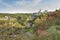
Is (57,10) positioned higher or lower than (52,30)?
higher

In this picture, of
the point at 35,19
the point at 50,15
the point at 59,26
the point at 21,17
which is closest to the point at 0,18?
the point at 21,17

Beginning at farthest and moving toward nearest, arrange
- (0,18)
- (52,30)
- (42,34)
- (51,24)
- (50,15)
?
(0,18)
(50,15)
(51,24)
(52,30)
(42,34)

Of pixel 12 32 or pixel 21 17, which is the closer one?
pixel 12 32

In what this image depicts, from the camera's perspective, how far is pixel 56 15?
772 cm

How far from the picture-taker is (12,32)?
230 inches

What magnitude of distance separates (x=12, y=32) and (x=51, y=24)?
1799 millimetres

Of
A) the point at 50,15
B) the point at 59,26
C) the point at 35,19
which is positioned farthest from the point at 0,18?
the point at 59,26

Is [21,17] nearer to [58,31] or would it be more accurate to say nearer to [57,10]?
[57,10]

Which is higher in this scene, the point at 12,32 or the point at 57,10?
the point at 57,10

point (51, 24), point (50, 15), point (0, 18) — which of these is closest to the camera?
point (51, 24)

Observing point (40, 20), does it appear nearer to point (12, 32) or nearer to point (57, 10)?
point (57, 10)

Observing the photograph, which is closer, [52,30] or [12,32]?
[12,32]

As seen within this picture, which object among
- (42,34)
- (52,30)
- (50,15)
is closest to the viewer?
(42,34)

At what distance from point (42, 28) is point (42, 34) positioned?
42.1 inches
